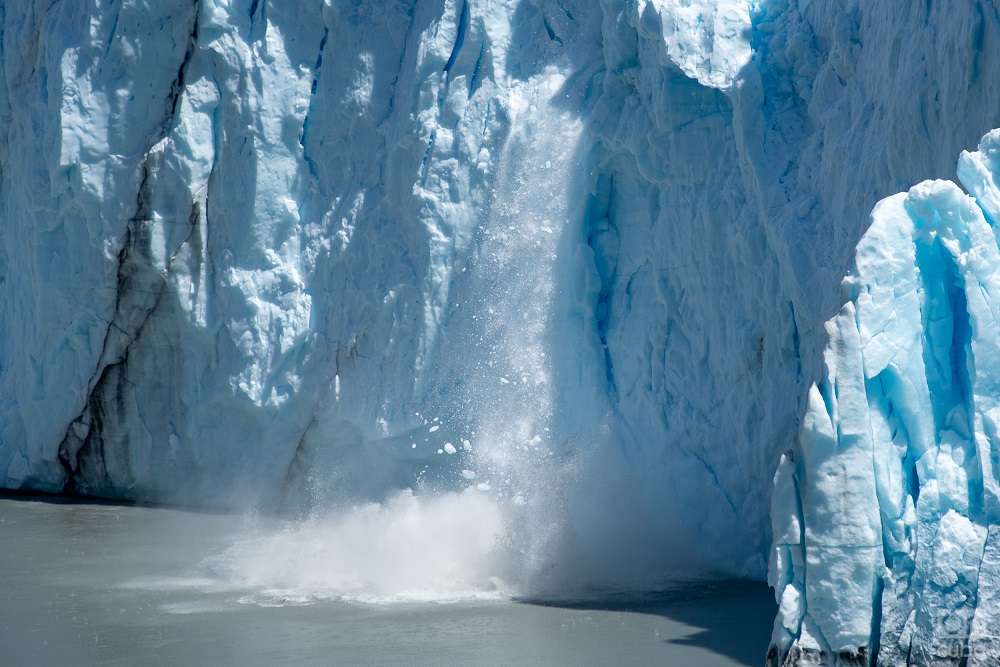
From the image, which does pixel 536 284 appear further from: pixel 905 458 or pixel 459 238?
pixel 905 458

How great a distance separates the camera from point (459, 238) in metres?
10.9

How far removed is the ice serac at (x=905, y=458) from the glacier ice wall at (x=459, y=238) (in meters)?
1.01

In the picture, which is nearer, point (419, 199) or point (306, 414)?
point (419, 199)

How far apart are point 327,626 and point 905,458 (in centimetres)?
329

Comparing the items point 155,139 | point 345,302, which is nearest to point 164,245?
point 155,139

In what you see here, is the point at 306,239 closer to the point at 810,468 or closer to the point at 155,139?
the point at 155,139

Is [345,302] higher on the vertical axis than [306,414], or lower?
higher

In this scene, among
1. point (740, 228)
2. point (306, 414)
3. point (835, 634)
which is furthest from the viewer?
point (306, 414)

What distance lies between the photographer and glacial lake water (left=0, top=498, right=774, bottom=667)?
701cm

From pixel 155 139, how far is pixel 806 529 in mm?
7899

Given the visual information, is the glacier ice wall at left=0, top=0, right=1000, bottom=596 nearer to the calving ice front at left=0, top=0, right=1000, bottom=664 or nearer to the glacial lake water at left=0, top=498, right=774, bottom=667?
the calving ice front at left=0, top=0, right=1000, bottom=664

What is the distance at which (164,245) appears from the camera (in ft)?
39.7

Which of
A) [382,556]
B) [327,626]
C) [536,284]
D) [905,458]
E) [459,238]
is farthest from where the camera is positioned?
[459,238]

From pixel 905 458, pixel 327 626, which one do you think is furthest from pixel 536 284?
pixel 905 458
